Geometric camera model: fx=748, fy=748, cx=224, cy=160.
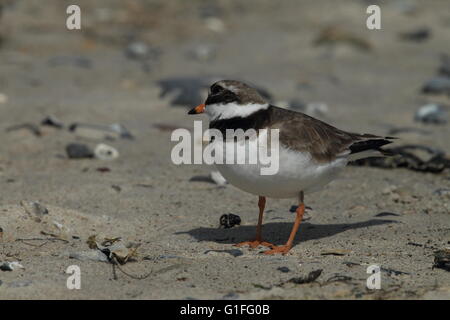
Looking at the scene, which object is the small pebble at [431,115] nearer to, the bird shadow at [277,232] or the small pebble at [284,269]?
the bird shadow at [277,232]

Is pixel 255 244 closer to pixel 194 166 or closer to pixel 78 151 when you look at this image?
pixel 194 166

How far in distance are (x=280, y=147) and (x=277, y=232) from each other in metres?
1.14

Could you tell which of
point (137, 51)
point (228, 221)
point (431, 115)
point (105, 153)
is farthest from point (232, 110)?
point (137, 51)

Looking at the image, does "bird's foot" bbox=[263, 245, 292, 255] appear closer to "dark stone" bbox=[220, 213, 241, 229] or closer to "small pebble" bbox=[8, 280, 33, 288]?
"dark stone" bbox=[220, 213, 241, 229]

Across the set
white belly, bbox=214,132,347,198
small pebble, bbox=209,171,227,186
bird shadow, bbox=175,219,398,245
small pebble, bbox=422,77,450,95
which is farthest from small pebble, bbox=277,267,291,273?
small pebble, bbox=422,77,450,95

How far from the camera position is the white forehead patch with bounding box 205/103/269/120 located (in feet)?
17.9

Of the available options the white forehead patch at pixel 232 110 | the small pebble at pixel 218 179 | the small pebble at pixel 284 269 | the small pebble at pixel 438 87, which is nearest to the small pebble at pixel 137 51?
the small pebble at pixel 438 87

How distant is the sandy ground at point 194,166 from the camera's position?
4.98 meters

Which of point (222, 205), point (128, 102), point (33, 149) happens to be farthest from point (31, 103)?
point (222, 205)

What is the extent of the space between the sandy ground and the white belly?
498 mm

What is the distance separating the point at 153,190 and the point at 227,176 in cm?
194
